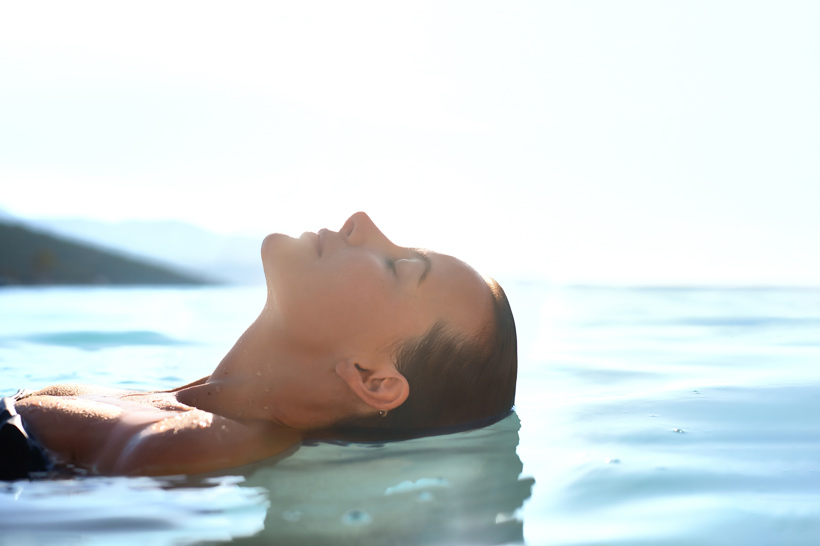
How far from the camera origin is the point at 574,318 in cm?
944

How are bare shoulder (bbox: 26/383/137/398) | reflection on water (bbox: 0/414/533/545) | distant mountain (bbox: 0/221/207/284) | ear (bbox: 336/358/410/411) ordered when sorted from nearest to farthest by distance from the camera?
reflection on water (bbox: 0/414/533/545), ear (bbox: 336/358/410/411), bare shoulder (bbox: 26/383/137/398), distant mountain (bbox: 0/221/207/284)

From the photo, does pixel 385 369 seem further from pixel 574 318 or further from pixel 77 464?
pixel 574 318

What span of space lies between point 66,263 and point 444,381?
22.5 metres

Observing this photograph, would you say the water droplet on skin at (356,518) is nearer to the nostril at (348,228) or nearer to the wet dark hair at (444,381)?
the wet dark hair at (444,381)

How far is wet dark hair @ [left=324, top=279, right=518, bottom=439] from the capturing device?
106 inches

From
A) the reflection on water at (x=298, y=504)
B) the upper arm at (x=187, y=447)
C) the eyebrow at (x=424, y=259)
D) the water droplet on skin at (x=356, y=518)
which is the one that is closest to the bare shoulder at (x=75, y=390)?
the upper arm at (x=187, y=447)

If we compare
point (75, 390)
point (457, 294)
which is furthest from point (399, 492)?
point (75, 390)

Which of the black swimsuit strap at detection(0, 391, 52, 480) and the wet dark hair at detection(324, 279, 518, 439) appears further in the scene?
the wet dark hair at detection(324, 279, 518, 439)

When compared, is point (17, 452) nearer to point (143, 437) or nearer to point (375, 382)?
point (143, 437)

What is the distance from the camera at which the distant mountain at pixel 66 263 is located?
21422 millimetres

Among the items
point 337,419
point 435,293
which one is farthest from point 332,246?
point 337,419

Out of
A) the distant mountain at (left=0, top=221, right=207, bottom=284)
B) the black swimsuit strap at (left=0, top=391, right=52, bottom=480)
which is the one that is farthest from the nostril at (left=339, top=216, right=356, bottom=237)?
the distant mountain at (left=0, top=221, right=207, bottom=284)

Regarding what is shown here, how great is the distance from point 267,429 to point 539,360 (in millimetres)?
3133

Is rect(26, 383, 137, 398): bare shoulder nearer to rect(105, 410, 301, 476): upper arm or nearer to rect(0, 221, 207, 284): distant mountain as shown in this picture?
rect(105, 410, 301, 476): upper arm
